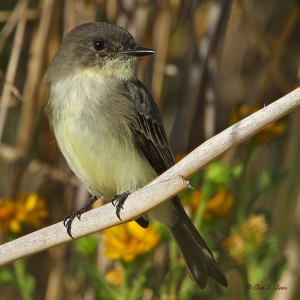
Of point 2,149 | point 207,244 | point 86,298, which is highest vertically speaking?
point 2,149

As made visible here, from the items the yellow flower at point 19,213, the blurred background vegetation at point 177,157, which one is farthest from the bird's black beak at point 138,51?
the yellow flower at point 19,213

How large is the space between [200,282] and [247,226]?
26 centimetres

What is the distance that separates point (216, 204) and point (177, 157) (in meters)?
0.26

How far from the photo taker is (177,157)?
3.20 metres

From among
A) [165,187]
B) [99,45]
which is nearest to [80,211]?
[99,45]

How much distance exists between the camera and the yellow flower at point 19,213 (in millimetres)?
3045

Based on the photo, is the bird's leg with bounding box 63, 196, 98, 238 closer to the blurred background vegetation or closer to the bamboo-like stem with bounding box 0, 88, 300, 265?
the blurred background vegetation

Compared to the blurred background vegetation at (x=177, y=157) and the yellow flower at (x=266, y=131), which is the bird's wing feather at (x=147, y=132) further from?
the yellow flower at (x=266, y=131)

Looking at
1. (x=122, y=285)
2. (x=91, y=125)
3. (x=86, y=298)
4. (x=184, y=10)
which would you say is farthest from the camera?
(x=184, y=10)

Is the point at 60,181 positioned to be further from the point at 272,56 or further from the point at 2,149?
the point at 272,56

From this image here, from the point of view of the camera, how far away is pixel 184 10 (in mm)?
3910

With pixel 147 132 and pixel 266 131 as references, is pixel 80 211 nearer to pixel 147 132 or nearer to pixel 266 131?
pixel 147 132

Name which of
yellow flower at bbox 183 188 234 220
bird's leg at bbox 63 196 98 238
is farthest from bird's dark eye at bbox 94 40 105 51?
yellow flower at bbox 183 188 234 220

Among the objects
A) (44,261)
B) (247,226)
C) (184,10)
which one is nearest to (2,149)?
(44,261)
